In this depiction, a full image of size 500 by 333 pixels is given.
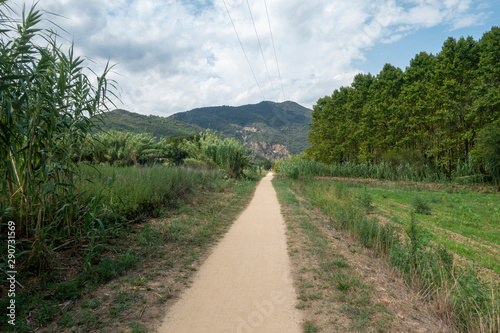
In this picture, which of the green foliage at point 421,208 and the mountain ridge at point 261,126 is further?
the mountain ridge at point 261,126

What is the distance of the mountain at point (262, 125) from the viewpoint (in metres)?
113

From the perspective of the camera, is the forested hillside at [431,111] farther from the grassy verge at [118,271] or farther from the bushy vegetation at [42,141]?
the bushy vegetation at [42,141]

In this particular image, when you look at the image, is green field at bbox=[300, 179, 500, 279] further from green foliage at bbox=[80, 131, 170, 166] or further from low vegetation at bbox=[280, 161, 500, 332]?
green foliage at bbox=[80, 131, 170, 166]

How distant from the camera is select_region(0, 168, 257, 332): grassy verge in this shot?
2604 mm

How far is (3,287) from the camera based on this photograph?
281 cm

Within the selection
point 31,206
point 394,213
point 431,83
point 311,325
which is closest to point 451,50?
point 431,83


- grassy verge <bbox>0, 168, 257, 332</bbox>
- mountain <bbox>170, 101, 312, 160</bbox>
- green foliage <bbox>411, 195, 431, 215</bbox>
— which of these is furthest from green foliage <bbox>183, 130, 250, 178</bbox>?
mountain <bbox>170, 101, 312, 160</bbox>

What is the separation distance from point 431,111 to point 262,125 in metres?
111

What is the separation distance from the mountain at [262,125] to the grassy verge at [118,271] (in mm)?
99673

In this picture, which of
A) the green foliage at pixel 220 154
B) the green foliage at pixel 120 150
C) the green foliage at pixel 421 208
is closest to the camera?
the green foliage at pixel 421 208

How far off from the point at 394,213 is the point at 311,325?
9.79m

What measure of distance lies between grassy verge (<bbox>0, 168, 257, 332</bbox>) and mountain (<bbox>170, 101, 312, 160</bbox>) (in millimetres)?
99673

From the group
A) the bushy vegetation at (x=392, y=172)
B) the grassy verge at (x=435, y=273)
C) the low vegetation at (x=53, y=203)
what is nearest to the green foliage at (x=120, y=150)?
the low vegetation at (x=53, y=203)

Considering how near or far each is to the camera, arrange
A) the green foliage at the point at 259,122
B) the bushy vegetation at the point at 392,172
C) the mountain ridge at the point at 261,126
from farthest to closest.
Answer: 1. the green foliage at the point at 259,122
2. the mountain ridge at the point at 261,126
3. the bushy vegetation at the point at 392,172
